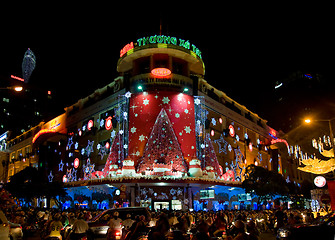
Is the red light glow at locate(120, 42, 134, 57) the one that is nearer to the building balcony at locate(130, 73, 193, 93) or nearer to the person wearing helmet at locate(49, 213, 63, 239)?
the building balcony at locate(130, 73, 193, 93)

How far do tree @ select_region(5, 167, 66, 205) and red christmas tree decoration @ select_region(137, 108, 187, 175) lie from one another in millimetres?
12418

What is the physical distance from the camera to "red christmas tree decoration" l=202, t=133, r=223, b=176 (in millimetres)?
42188

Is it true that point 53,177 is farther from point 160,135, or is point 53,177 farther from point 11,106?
point 11,106

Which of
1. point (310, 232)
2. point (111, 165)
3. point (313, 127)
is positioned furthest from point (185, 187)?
point (313, 127)

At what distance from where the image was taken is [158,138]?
39.5 metres

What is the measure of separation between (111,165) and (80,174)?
37.1ft

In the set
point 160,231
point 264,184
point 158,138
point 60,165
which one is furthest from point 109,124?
point 160,231

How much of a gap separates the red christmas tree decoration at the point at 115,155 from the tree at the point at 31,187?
23.7ft

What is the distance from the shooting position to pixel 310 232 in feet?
41.2

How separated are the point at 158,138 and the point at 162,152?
1811 millimetres

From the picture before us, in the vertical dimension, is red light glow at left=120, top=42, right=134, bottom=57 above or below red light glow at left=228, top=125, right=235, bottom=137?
above

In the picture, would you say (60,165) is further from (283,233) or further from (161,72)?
(283,233)

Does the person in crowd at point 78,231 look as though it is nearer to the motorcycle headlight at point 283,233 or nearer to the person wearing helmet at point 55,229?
the person wearing helmet at point 55,229

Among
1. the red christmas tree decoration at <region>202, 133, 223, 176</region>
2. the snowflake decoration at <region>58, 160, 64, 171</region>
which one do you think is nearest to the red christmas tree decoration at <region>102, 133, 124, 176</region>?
the red christmas tree decoration at <region>202, 133, 223, 176</region>
